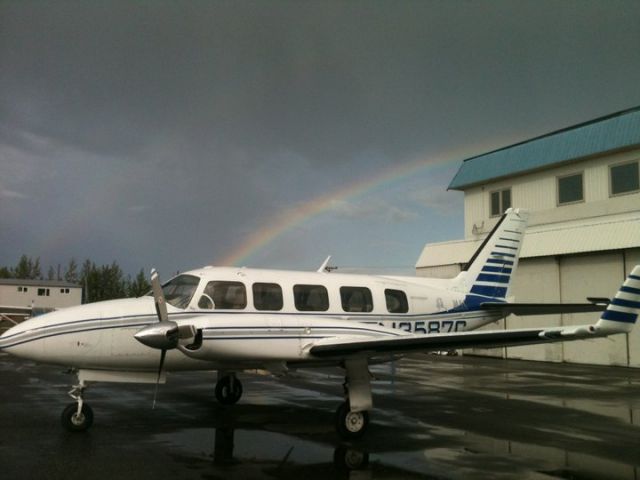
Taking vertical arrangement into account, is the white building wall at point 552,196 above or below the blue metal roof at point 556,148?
below

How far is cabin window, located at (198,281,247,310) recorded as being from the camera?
9367mm

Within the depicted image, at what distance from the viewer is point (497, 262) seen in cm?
1365

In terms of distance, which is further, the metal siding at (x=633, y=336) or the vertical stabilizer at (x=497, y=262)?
the metal siding at (x=633, y=336)

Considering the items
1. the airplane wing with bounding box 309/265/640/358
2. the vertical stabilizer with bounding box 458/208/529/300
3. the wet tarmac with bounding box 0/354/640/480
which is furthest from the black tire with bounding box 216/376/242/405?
the vertical stabilizer with bounding box 458/208/529/300

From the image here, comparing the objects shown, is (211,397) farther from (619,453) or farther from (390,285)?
(619,453)

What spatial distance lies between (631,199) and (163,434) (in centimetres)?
2143

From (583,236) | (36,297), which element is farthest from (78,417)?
(36,297)

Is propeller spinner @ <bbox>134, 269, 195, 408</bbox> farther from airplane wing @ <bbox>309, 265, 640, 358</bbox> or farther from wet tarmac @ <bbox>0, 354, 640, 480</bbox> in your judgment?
airplane wing @ <bbox>309, 265, 640, 358</bbox>

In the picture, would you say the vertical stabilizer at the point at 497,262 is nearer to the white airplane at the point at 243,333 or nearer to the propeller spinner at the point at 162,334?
the white airplane at the point at 243,333

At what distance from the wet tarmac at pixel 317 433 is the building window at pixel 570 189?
11768 mm

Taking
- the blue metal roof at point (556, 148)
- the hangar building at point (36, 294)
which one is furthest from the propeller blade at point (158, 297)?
the hangar building at point (36, 294)

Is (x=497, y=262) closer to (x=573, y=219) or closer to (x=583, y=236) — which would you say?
(x=583, y=236)

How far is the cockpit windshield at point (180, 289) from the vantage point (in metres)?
9.30

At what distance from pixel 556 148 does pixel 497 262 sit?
15523mm
